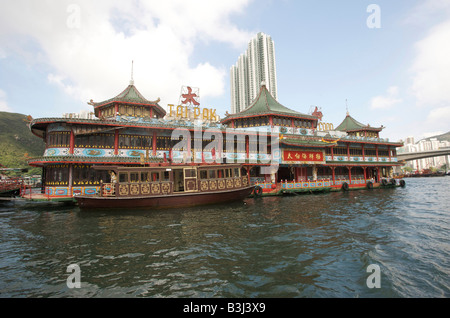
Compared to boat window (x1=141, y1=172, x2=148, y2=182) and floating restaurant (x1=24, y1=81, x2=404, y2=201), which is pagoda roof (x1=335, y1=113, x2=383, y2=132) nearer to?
floating restaurant (x1=24, y1=81, x2=404, y2=201)

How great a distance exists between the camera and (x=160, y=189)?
50.6 feet

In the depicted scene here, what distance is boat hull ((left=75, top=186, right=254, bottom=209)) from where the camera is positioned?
Result: 46.8 ft

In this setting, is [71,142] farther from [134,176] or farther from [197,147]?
[197,147]

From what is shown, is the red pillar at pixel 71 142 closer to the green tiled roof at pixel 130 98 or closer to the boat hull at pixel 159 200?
the boat hull at pixel 159 200

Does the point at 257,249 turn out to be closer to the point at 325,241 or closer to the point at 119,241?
the point at 325,241

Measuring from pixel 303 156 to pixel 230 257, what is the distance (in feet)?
70.5

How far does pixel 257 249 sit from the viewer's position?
6.88m

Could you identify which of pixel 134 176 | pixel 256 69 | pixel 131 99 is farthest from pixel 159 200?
pixel 256 69

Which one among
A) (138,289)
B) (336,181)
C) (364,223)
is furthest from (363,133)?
(138,289)

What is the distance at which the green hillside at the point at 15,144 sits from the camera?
4725cm

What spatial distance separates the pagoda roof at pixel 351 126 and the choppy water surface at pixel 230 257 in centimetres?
2971

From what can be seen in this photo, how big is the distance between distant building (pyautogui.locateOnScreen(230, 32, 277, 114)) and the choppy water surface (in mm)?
97018
